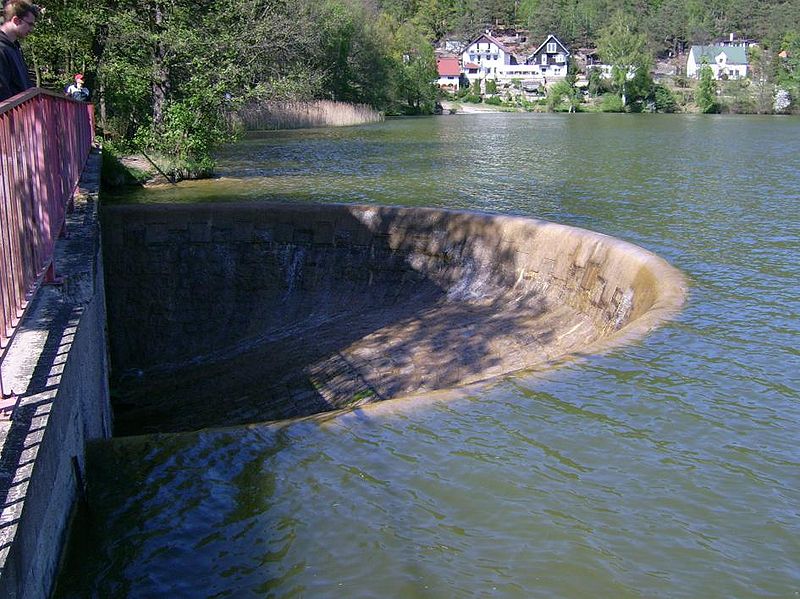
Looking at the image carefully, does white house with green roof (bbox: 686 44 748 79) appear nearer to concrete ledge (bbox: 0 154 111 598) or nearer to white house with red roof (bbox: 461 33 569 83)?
white house with red roof (bbox: 461 33 569 83)

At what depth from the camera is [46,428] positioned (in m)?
4.10

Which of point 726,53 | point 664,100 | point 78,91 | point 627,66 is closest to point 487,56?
point 726,53

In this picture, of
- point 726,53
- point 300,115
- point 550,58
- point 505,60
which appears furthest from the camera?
point 505,60

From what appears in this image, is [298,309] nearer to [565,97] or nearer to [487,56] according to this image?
[565,97]

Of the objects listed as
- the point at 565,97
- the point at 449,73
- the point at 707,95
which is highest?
the point at 449,73

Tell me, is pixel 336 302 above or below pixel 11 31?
below

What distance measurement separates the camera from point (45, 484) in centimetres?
404

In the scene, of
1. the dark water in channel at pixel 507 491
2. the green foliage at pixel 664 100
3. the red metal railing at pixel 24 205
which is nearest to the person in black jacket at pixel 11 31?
the red metal railing at pixel 24 205

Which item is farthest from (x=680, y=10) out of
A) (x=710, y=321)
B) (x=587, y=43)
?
(x=710, y=321)

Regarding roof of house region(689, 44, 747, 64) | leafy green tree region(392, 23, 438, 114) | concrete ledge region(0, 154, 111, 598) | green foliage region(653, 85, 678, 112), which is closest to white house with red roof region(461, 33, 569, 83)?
roof of house region(689, 44, 747, 64)

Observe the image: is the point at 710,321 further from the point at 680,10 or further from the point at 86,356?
the point at 680,10

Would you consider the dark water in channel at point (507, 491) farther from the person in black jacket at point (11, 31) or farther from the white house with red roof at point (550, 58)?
the white house with red roof at point (550, 58)

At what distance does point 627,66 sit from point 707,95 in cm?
1241

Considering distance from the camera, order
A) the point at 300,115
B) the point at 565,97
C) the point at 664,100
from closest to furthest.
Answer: the point at 300,115
the point at 664,100
the point at 565,97
